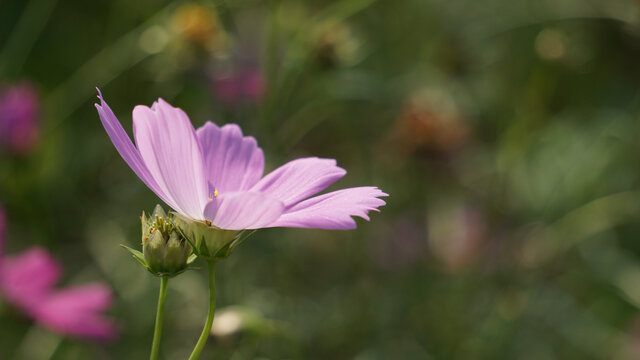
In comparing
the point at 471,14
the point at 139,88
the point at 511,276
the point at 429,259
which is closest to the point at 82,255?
the point at 139,88

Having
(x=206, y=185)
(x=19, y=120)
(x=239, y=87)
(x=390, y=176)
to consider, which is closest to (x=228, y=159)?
(x=206, y=185)

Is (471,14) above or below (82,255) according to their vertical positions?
above

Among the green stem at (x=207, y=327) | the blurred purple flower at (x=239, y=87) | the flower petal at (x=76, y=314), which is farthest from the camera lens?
the blurred purple flower at (x=239, y=87)

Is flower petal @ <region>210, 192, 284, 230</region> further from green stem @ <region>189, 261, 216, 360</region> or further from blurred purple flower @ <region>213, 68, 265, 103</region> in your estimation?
blurred purple flower @ <region>213, 68, 265, 103</region>

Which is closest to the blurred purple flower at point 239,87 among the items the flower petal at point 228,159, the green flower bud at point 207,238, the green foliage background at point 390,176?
the green foliage background at point 390,176

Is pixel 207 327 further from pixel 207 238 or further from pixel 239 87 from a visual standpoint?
pixel 239 87

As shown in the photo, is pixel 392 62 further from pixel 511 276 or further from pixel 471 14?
pixel 511 276

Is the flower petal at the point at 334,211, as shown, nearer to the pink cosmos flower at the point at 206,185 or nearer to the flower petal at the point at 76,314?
the pink cosmos flower at the point at 206,185

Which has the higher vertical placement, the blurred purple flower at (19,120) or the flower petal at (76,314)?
the blurred purple flower at (19,120)
